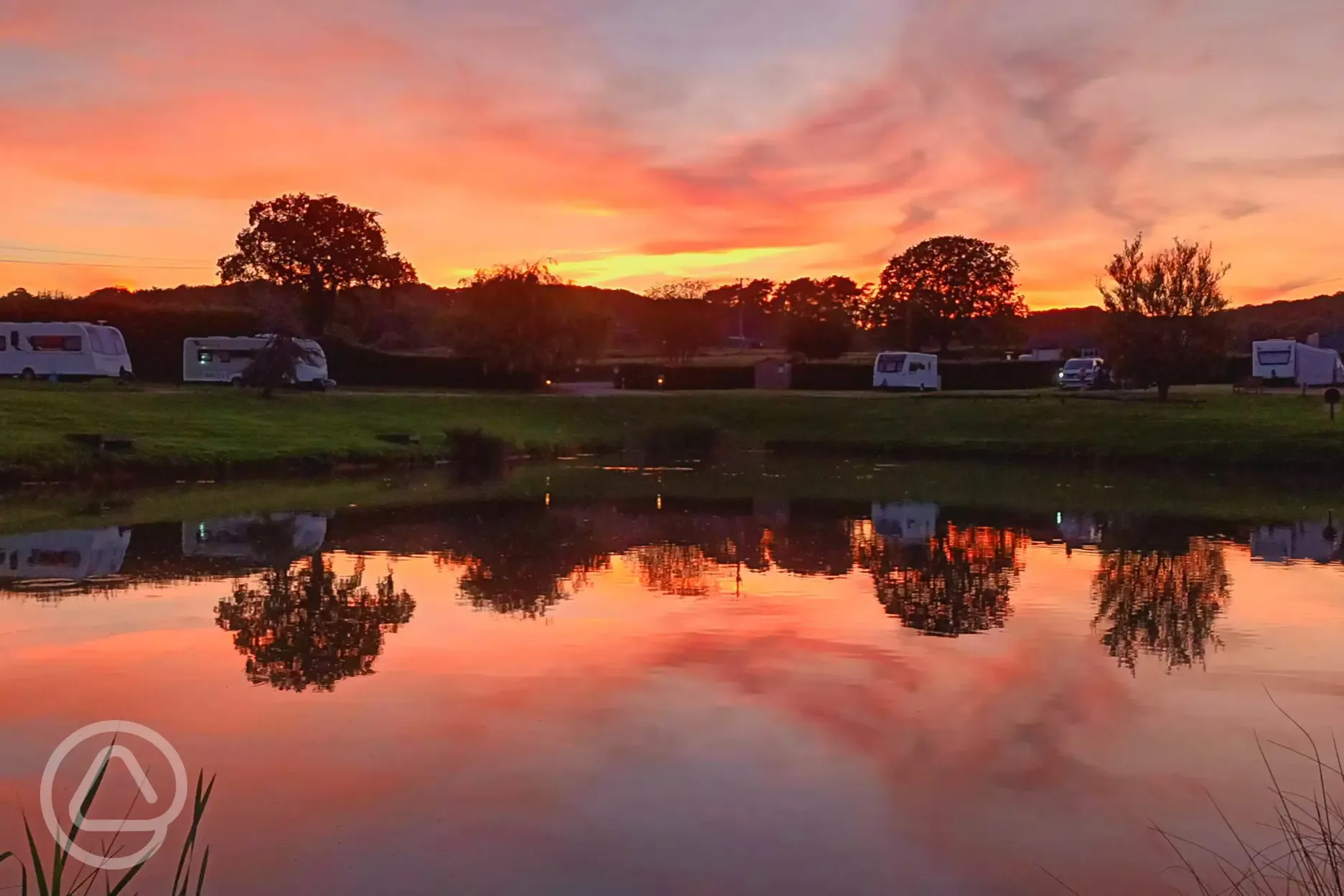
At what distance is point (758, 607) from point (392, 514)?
11.8 meters

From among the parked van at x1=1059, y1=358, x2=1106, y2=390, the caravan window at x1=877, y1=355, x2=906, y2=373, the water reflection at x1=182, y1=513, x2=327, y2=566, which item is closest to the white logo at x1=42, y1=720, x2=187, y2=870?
the water reflection at x1=182, y1=513, x2=327, y2=566

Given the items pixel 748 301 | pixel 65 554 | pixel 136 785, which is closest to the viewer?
pixel 136 785

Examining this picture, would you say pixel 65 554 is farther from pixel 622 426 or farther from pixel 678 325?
pixel 678 325

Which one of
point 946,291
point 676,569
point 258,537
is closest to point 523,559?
point 676,569

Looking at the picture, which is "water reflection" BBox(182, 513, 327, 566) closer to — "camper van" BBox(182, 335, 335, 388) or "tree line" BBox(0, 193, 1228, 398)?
"tree line" BBox(0, 193, 1228, 398)

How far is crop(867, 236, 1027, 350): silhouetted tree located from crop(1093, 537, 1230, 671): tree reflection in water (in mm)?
80809

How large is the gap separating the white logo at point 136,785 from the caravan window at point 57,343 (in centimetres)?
4409

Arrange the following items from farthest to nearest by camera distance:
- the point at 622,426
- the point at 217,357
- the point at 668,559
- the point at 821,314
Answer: the point at 821,314
the point at 217,357
the point at 622,426
the point at 668,559

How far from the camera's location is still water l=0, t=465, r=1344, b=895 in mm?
6512

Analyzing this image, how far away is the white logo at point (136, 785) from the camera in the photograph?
19.9ft

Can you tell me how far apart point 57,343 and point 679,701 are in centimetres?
4585

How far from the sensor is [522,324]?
205 ft

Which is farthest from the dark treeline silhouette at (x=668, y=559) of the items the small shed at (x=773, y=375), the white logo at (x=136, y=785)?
the small shed at (x=773, y=375)

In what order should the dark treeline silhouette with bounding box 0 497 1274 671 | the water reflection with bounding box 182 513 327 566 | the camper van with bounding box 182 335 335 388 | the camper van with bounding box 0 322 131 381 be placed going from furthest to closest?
the camper van with bounding box 182 335 335 388 → the camper van with bounding box 0 322 131 381 → the water reflection with bounding box 182 513 327 566 → the dark treeline silhouette with bounding box 0 497 1274 671
